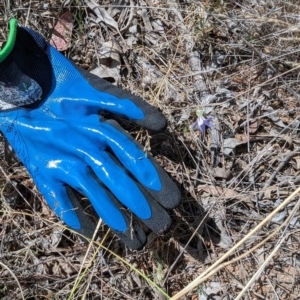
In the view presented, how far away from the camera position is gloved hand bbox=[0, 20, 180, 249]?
1.69 metres

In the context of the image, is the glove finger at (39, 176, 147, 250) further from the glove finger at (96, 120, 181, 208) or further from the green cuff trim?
the green cuff trim

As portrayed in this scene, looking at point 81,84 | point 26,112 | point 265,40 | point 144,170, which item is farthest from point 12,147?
point 265,40

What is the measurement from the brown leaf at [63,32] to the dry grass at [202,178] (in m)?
0.03

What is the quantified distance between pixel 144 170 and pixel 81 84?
39cm

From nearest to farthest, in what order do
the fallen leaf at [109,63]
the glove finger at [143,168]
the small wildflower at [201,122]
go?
the glove finger at [143,168] → the small wildflower at [201,122] → the fallen leaf at [109,63]

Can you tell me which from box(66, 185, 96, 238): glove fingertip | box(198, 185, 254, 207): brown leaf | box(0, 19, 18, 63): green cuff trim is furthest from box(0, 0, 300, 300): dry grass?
box(0, 19, 18, 63): green cuff trim

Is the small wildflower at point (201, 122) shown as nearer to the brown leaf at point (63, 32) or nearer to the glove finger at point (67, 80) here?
the glove finger at point (67, 80)

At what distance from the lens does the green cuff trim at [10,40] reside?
5.81 ft

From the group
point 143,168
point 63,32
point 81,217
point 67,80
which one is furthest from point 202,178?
point 63,32

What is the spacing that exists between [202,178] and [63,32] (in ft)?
2.53

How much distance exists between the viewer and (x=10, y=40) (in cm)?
177

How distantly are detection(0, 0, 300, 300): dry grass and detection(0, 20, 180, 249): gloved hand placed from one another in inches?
6.9

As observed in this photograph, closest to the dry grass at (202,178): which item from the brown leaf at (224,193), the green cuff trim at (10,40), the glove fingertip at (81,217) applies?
the brown leaf at (224,193)

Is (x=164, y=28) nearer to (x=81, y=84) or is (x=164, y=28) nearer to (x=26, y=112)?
(x=81, y=84)
